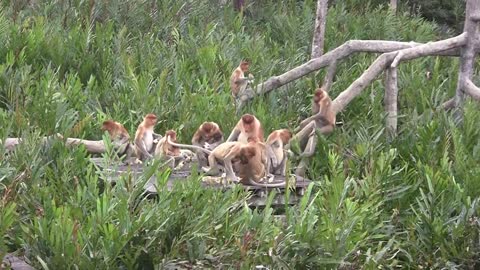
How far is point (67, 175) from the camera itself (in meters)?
7.07

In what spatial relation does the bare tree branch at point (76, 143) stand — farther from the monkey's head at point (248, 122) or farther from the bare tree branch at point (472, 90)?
the bare tree branch at point (472, 90)

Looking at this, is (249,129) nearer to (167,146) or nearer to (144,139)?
(167,146)

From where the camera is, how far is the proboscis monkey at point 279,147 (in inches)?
296

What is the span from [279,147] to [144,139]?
3.44 feet

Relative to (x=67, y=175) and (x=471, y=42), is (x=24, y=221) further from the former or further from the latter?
(x=471, y=42)

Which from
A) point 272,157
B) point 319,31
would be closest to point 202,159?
point 272,157

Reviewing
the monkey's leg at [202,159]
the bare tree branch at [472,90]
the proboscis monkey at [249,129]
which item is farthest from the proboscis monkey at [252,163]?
the bare tree branch at [472,90]

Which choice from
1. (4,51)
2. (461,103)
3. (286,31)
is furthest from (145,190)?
(286,31)

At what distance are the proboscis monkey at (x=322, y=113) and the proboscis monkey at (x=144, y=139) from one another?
1.53m

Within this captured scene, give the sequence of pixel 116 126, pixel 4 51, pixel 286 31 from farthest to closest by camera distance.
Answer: pixel 286 31 < pixel 4 51 < pixel 116 126

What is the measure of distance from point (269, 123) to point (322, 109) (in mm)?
681

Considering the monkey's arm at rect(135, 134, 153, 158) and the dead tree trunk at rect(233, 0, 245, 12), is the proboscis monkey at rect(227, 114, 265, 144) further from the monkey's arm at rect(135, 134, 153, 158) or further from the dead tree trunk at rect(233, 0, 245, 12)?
the dead tree trunk at rect(233, 0, 245, 12)

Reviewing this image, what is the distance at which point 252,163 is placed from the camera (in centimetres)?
704

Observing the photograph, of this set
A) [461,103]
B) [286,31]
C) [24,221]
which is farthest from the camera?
[286,31]
